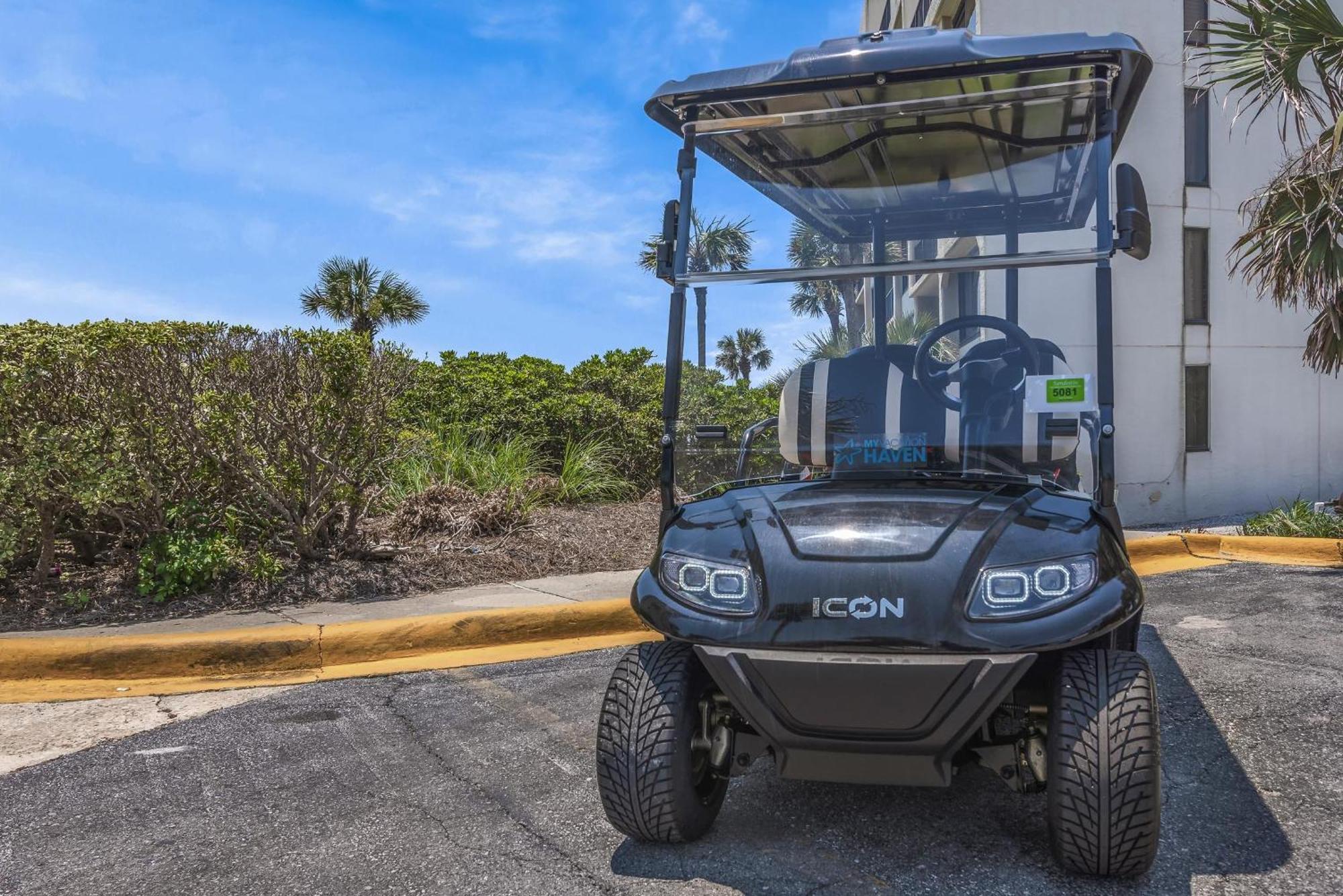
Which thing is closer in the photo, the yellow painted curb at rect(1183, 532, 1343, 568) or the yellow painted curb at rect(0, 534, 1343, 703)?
the yellow painted curb at rect(0, 534, 1343, 703)

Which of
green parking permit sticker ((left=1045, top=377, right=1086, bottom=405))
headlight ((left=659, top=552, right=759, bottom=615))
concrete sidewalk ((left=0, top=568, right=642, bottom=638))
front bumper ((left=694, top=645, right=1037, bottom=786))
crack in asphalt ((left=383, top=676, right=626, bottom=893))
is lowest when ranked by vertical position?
crack in asphalt ((left=383, top=676, right=626, bottom=893))

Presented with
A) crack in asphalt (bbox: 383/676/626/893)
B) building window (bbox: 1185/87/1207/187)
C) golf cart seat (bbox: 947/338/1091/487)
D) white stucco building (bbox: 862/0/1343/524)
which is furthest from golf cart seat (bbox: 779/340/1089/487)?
building window (bbox: 1185/87/1207/187)

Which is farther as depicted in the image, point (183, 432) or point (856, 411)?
point (183, 432)

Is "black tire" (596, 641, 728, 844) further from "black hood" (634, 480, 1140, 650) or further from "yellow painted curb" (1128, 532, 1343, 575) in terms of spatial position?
"yellow painted curb" (1128, 532, 1343, 575)

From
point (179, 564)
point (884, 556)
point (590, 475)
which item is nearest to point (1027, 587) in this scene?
point (884, 556)

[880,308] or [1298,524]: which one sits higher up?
[880,308]

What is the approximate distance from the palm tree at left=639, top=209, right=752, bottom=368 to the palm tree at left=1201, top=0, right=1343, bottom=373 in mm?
6206

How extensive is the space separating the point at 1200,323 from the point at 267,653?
38.2ft

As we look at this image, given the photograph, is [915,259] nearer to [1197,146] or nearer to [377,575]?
[377,575]

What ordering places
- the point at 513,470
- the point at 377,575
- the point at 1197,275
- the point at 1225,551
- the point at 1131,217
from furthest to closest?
the point at 1197,275 < the point at 513,470 < the point at 1225,551 < the point at 377,575 < the point at 1131,217

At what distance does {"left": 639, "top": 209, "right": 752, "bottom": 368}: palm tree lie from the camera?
3498mm

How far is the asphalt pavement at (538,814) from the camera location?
2613mm

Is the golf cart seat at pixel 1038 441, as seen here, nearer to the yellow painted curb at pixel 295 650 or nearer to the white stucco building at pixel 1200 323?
the yellow painted curb at pixel 295 650

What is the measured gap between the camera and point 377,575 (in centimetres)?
657
